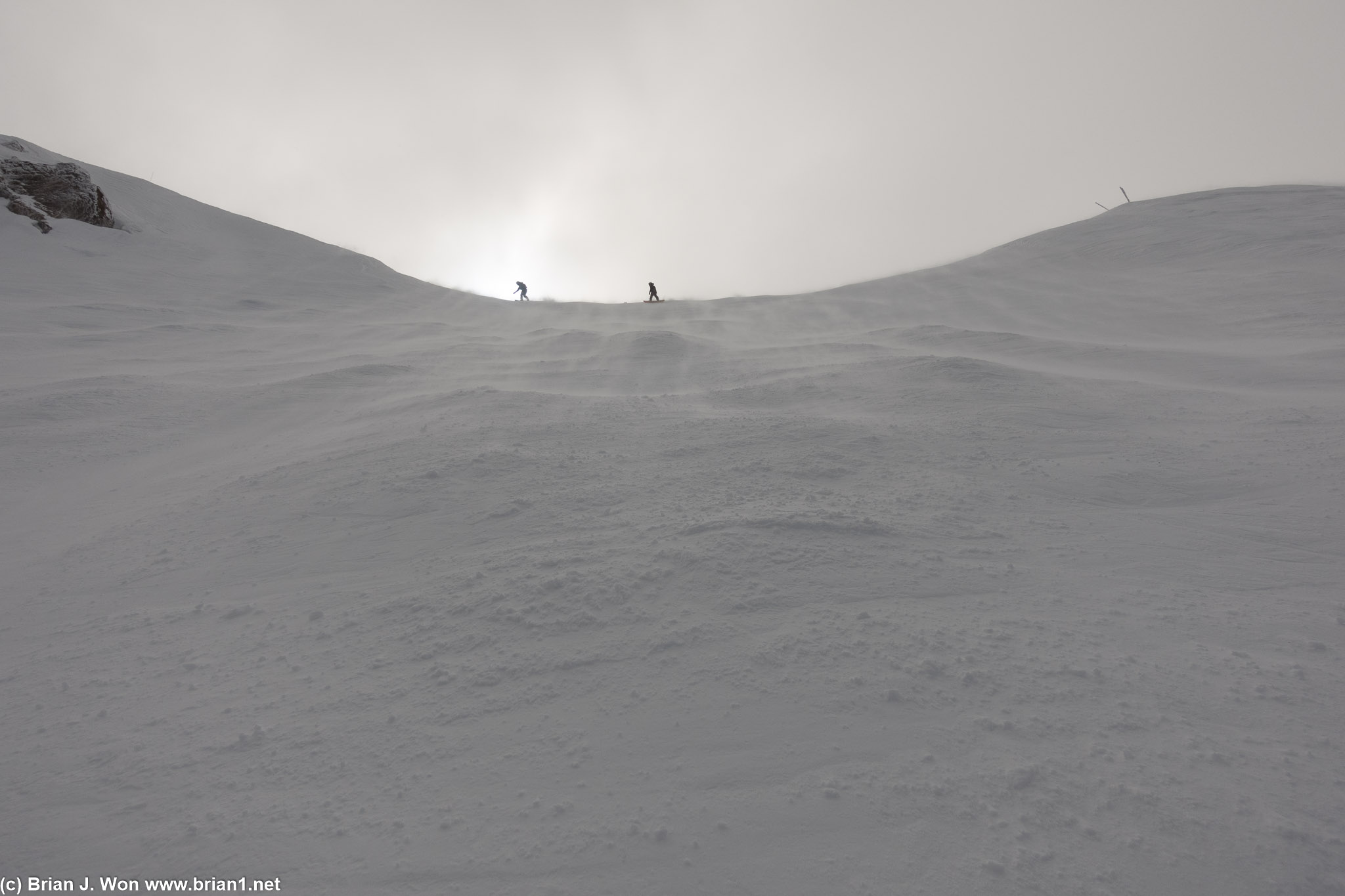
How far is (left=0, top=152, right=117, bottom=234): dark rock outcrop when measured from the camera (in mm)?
11641

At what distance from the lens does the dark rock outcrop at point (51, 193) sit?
38.2 ft

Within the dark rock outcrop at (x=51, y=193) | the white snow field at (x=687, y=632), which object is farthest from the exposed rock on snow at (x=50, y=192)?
the white snow field at (x=687, y=632)

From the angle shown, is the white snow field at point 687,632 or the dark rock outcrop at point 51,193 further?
the dark rock outcrop at point 51,193

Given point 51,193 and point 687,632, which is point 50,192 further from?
point 687,632

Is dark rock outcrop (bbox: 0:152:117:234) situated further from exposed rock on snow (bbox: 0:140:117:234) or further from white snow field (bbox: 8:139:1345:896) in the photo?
white snow field (bbox: 8:139:1345:896)

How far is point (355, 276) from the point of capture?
13805 mm

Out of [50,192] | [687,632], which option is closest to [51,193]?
[50,192]

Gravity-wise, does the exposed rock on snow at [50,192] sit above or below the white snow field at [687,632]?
above

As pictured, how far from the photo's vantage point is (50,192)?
475 inches

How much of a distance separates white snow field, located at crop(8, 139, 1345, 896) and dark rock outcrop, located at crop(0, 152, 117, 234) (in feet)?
26.2

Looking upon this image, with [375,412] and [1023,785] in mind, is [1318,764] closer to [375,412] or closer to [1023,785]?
[1023,785]

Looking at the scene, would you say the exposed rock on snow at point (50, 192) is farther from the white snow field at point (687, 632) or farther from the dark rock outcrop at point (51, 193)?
the white snow field at point (687, 632)

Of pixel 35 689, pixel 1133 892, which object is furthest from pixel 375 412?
pixel 1133 892

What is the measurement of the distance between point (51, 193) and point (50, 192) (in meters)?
0.02
